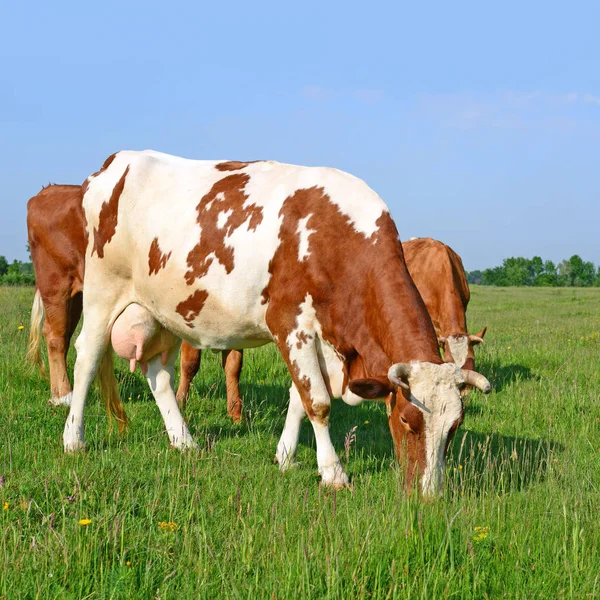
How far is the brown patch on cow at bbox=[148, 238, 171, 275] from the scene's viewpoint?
19.0 feet

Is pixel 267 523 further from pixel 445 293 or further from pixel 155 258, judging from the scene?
pixel 445 293

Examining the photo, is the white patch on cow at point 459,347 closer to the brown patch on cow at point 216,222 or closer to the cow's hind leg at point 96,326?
the brown patch on cow at point 216,222

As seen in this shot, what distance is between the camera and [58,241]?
7605mm

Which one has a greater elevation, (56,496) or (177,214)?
(177,214)

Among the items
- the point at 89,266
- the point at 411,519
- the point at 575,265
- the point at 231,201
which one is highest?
the point at 575,265

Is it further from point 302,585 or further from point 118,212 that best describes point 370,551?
point 118,212

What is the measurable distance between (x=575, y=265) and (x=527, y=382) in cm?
11235

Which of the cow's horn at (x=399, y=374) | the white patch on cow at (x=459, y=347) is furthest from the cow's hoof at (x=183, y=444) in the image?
the white patch on cow at (x=459, y=347)

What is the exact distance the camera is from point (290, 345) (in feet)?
17.0

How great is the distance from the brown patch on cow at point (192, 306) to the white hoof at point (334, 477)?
1.63m

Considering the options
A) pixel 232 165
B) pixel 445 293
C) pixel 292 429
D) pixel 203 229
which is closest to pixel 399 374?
pixel 292 429

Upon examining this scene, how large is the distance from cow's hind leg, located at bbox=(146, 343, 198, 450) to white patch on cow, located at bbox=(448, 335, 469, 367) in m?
3.60

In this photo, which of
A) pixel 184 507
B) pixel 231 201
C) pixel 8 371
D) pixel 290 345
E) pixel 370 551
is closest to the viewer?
pixel 370 551

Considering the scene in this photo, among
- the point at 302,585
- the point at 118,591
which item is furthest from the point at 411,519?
the point at 118,591
